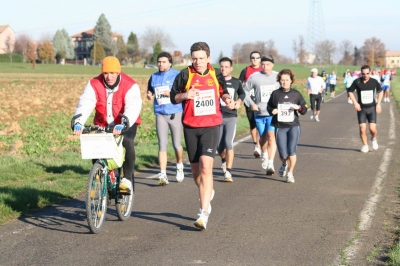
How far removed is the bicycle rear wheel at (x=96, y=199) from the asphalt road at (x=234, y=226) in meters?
0.15

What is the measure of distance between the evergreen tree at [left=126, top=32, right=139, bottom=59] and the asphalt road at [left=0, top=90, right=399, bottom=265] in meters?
144

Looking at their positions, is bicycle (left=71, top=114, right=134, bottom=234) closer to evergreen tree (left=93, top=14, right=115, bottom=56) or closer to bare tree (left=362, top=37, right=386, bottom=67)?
evergreen tree (left=93, top=14, right=115, bottom=56)

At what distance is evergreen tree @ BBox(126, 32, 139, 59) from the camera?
154 metres

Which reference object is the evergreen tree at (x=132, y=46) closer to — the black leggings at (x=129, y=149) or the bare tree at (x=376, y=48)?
the bare tree at (x=376, y=48)

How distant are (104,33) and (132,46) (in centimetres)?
708

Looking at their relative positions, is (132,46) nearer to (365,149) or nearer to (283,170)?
(365,149)

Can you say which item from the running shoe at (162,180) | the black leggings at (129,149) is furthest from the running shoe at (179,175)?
the black leggings at (129,149)

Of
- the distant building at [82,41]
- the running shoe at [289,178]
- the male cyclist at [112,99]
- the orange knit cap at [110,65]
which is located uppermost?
the distant building at [82,41]

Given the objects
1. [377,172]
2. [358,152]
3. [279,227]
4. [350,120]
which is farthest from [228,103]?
[350,120]

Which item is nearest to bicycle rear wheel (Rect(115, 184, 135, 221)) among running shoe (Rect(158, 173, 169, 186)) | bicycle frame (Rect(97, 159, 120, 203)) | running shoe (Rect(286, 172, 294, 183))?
bicycle frame (Rect(97, 159, 120, 203))

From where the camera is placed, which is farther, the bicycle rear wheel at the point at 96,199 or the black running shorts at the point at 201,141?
the black running shorts at the point at 201,141

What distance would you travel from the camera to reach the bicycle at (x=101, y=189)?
7.14 meters

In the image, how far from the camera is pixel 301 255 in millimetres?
6441

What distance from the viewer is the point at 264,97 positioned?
1262 cm
